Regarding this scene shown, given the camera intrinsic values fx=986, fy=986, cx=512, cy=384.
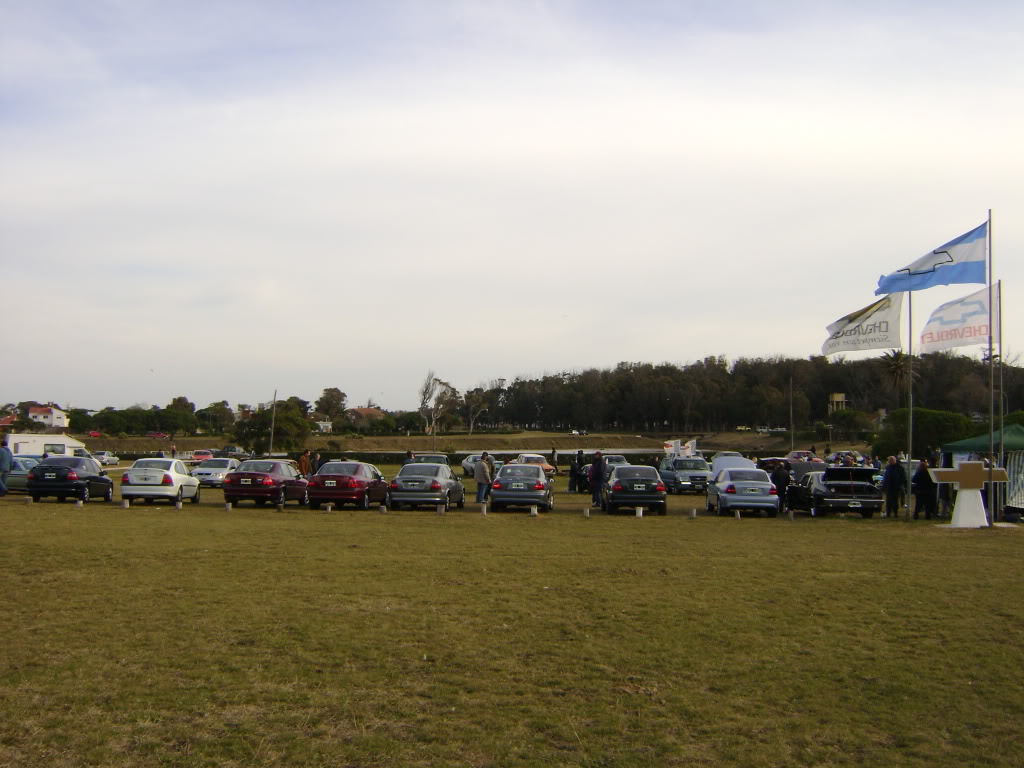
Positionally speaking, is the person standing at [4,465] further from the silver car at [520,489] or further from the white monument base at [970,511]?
the white monument base at [970,511]

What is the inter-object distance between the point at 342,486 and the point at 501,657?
18.6m

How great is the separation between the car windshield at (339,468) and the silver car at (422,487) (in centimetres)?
118

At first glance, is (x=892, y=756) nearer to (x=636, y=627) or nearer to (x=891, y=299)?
(x=636, y=627)

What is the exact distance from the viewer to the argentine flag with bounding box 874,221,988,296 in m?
23.7

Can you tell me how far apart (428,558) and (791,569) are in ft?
18.3

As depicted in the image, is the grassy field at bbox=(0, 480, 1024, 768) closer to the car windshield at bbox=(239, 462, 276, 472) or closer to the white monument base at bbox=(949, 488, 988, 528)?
the white monument base at bbox=(949, 488, 988, 528)

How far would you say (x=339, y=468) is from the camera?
27453 millimetres

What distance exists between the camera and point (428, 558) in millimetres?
15625

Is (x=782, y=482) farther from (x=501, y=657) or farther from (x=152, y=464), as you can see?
(x=501, y=657)

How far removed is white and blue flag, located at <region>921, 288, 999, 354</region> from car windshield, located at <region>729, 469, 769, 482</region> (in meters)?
5.74

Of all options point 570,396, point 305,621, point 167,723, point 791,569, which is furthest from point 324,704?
point 570,396

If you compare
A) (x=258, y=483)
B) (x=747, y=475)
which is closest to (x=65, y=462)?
(x=258, y=483)

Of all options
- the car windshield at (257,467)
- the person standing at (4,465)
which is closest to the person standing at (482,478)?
the car windshield at (257,467)

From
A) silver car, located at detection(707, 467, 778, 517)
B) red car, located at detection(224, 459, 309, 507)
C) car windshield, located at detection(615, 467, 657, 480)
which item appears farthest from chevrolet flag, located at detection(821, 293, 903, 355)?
red car, located at detection(224, 459, 309, 507)
